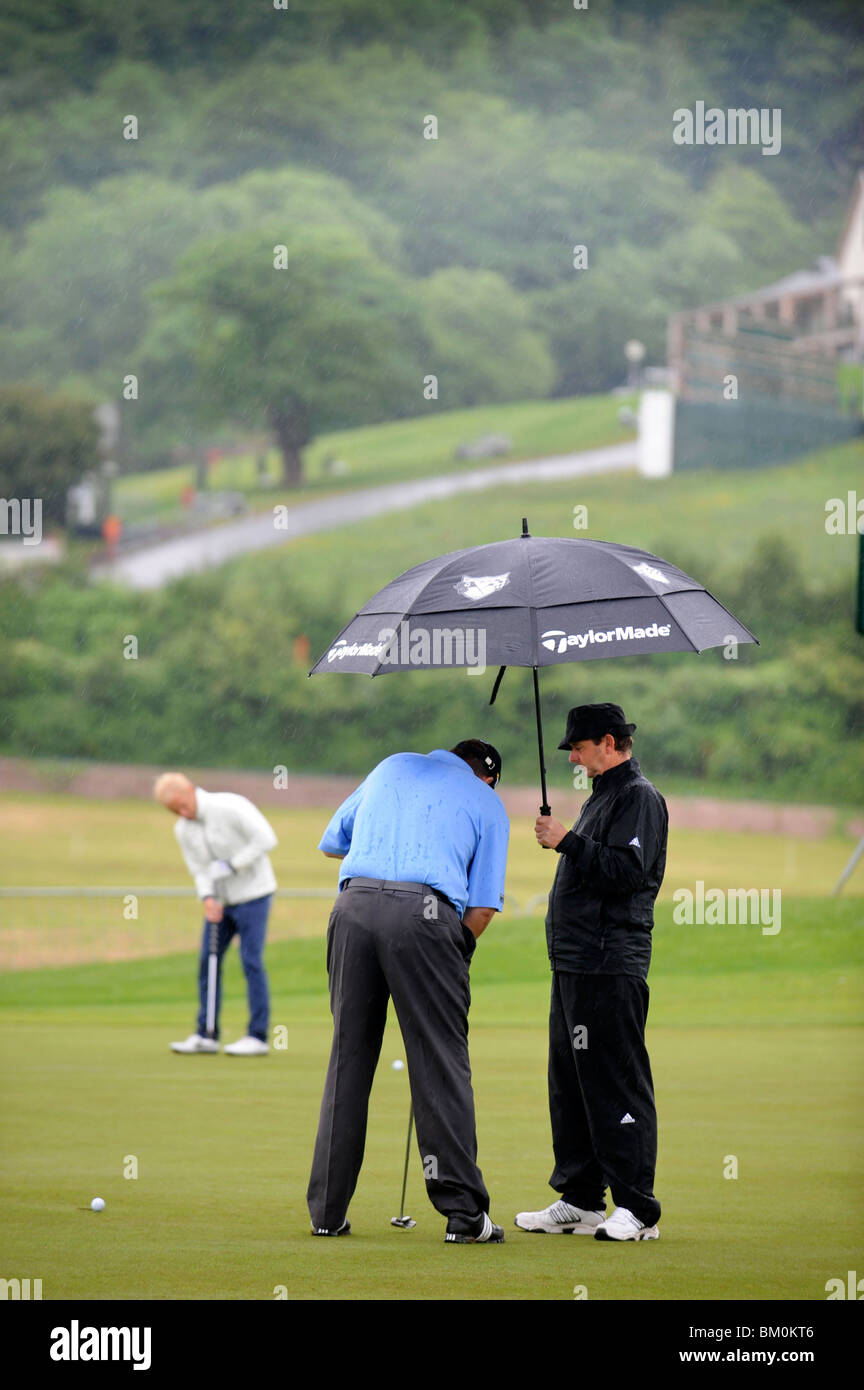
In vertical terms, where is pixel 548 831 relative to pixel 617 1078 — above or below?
above

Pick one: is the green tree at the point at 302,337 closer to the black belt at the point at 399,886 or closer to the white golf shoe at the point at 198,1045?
the white golf shoe at the point at 198,1045

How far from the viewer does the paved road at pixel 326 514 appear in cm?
5072

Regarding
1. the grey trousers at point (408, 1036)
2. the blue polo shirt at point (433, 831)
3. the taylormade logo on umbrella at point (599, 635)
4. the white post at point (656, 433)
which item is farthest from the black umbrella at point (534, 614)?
the white post at point (656, 433)

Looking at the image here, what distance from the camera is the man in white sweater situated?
1299 cm

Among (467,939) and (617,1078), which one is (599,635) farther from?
(617,1078)

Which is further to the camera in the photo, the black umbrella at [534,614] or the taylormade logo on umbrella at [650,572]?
the taylormade logo on umbrella at [650,572]

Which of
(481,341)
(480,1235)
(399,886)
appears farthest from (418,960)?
(481,341)

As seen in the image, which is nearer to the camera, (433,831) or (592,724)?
(433,831)

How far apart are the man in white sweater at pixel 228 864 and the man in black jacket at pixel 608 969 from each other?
577 centimetres

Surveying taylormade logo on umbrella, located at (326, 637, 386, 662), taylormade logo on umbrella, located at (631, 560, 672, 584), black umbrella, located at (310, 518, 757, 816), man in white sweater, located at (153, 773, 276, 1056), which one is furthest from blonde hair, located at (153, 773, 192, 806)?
taylormade logo on umbrella, located at (631, 560, 672, 584)

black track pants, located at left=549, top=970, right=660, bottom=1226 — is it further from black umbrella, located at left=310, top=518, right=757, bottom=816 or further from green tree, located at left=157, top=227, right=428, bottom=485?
green tree, located at left=157, top=227, right=428, bottom=485

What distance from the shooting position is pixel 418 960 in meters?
6.94

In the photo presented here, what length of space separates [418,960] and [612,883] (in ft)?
2.29

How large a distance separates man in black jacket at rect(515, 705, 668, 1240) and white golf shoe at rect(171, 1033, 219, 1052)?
254 inches
